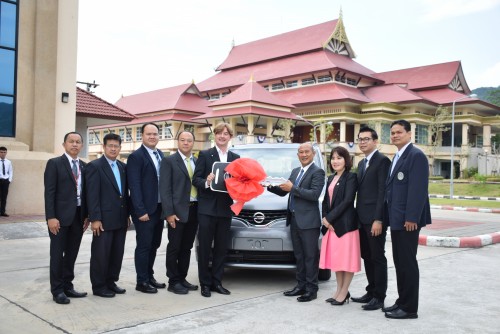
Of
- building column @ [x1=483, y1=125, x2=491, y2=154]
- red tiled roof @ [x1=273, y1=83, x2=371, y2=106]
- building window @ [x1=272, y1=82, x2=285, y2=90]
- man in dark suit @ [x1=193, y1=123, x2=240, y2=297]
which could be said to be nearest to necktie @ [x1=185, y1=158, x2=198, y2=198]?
man in dark suit @ [x1=193, y1=123, x2=240, y2=297]

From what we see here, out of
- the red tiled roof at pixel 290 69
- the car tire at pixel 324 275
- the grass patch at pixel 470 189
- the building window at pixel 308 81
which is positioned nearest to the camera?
the car tire at pixel 324 275

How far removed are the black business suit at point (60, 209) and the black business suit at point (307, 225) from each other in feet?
7.80

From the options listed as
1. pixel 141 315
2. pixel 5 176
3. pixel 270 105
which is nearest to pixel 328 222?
pixel 141 315

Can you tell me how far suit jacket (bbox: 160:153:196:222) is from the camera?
522 cm

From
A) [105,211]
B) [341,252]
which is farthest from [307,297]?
[105,211]

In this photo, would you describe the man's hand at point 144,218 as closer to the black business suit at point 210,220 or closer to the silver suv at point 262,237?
the black business suit at point 210,220

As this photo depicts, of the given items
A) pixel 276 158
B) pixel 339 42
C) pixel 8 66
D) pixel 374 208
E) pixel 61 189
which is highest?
pixel 339 42

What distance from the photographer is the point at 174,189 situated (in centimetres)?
527

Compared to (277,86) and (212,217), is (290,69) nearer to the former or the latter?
(277,86)

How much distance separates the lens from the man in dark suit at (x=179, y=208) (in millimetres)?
5234

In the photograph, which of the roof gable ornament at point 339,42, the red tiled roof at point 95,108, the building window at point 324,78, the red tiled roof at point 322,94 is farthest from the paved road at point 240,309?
the roof gable ornament at point 339,42

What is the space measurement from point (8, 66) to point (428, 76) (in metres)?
41.1

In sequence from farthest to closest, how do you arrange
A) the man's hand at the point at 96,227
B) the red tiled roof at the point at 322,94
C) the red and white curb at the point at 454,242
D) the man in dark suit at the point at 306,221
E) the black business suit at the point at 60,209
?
the red tiled roof at the point at 322,94 → the red and white curb at the point at 454,242 → the man in dark suit at the point at 306,221 → the man's hand at the point at 96,227 → the black business suit at the point at 60,209

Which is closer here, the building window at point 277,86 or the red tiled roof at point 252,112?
the red tiled roof at point 252,112
